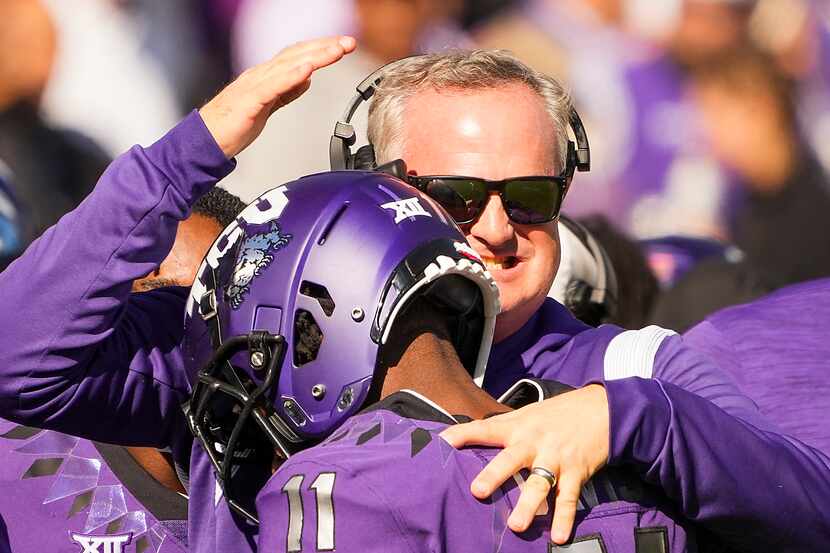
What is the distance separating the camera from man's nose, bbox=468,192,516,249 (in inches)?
101

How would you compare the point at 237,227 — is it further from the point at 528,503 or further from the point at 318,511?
the point at 528,503

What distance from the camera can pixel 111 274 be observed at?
83.6 inches

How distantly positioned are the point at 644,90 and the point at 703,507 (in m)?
6.00

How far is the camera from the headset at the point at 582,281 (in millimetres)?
4004

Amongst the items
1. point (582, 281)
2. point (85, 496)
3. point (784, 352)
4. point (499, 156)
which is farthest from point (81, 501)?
point (582, 281)

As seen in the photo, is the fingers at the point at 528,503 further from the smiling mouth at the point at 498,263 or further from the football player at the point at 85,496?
the football player at the point at 85,496

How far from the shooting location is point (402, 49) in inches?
277

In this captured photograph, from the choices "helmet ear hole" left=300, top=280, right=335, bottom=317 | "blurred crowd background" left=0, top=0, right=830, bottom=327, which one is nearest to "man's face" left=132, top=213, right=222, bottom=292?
"helmet ear hole" left=300, top=280, right=335, bottom=317

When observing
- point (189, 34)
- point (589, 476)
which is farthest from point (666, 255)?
point (589, 476)

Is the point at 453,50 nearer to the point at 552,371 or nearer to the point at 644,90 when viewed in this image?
the point at 552,371

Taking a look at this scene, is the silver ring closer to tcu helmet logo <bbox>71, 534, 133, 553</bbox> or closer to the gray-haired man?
the gray-haired man

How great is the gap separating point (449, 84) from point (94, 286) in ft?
3.07

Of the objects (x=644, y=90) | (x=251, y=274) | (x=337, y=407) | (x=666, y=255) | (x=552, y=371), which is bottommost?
(x=666, y=255)

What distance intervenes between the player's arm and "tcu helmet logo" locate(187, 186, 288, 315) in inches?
3.1
